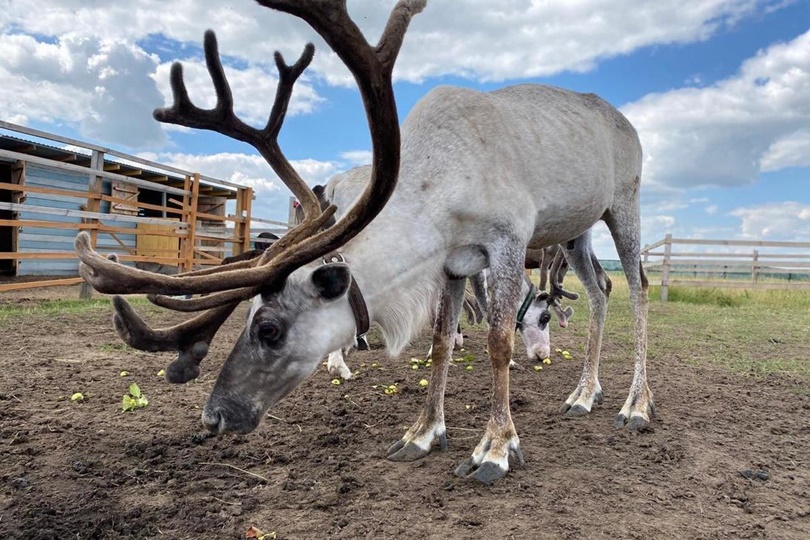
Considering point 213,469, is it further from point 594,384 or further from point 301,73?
point 594,384

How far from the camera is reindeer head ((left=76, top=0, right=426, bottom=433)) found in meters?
2.53

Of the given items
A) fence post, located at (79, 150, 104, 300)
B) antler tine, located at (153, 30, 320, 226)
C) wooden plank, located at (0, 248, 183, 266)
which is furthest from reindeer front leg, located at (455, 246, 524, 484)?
fence post, located at (79, 150, 104, 300)

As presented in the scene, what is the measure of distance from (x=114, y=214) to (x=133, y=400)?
347 inches

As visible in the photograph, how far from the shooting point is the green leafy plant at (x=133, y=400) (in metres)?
4.06

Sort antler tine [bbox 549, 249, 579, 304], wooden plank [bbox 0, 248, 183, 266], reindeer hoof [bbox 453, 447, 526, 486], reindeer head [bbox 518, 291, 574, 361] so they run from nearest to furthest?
1. reindeer hoof [bbox 453, 447, 526, 486]
2. reindeer head [bbox 518, 291, 574, 361]
3. antler tine [bbox 549, 249, 579, 304]
4. wooden plank [bbox 0, 248, 183, 266]

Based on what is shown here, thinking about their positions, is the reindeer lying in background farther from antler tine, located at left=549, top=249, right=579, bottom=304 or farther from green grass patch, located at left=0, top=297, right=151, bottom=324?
green grass patch, located at left=0, top=297, right=151, bottom=324

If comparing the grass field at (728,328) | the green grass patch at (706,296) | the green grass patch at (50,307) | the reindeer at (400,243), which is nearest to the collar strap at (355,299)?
the reindeer at (400,243)

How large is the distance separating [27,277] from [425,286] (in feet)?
48.8

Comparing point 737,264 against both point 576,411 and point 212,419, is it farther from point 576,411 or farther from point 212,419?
point 212,419

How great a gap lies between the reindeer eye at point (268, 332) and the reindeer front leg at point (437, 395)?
3.69 feet

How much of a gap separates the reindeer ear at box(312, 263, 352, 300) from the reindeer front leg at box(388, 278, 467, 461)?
1.05 meters

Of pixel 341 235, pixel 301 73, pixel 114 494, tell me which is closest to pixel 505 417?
pixel 341 235

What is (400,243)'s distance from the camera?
121 inches

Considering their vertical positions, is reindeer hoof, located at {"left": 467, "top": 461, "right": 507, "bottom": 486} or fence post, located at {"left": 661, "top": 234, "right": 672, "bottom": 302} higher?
fence post, located at {"left": 661, "top": 234, "right": 672, "bottom": 302}
